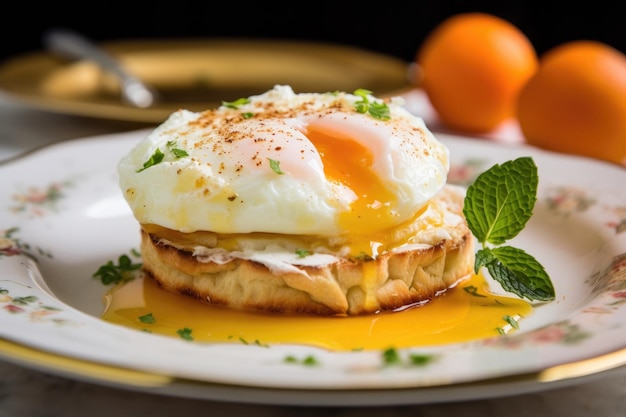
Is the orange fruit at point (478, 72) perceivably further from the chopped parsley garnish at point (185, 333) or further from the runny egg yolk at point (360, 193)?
the chopped parsley garnish at point (185, 333)

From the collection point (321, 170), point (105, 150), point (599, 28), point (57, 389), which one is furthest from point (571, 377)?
point (599, 28)

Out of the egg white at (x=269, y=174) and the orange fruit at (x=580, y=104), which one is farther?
the orange fruit at (x=580, y=104)

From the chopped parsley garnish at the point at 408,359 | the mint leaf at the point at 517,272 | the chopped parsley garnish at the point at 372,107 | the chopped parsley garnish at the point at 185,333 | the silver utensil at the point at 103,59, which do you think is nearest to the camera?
the chopped parsley garnish at the point at 408,359

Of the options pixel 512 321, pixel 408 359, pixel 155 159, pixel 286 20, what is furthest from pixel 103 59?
pixel 408 359

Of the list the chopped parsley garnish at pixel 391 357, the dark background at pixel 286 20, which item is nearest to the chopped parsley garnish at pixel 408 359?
the chopped parsley garnish at pixel 391 357

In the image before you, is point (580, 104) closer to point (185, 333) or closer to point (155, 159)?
point (155, 159)

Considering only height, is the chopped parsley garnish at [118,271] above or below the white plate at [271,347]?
below
